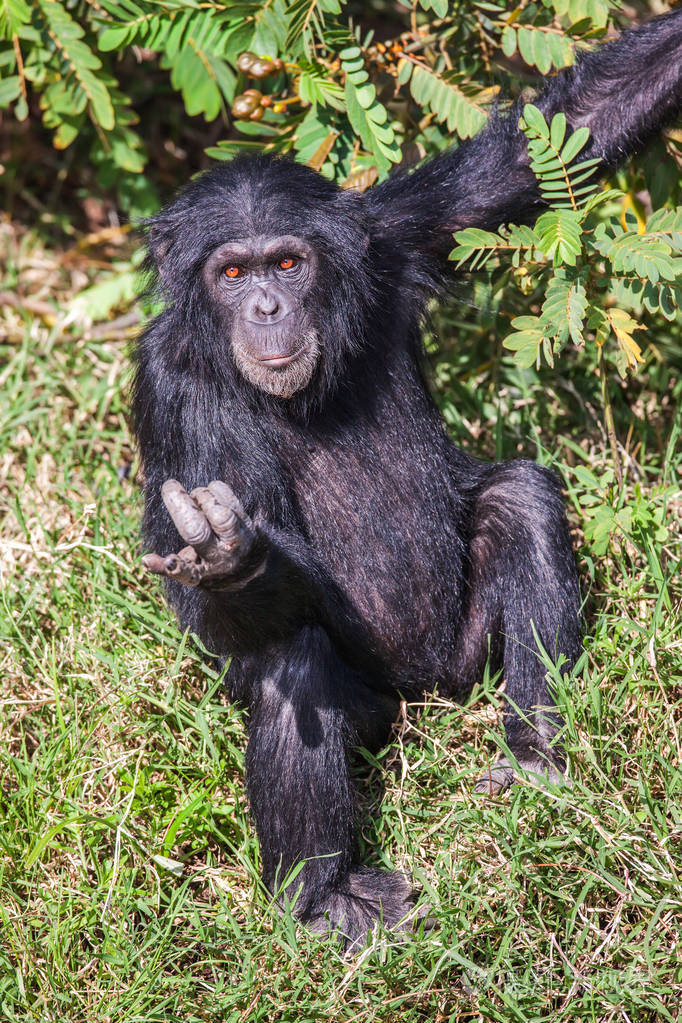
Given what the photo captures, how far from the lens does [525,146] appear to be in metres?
4.42

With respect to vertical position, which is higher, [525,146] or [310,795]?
[525,146]

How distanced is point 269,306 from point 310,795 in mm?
1684

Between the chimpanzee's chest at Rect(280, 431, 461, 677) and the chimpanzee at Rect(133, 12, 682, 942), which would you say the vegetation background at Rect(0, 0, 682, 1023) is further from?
the chimpanzee's chest at Rect(280, 431, 461, 677)

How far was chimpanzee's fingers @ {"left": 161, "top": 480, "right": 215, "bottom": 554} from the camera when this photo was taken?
3256 millimetres

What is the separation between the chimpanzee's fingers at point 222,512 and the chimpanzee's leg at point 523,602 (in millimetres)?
1368

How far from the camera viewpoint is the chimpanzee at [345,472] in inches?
152

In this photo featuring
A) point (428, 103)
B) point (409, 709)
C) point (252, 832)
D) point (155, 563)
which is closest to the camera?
point (155, 563)

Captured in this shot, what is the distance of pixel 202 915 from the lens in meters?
3.90

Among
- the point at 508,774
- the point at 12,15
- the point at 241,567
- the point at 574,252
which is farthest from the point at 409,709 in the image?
the point at 12,15

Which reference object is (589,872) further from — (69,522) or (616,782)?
(69,522)

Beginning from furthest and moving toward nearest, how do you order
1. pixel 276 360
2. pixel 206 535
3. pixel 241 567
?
1. pixel 276 360
2. pixel 241 567
3. pixel 206 535

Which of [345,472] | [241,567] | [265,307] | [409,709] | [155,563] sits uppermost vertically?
[265,307]

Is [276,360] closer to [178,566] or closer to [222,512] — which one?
[222,512]

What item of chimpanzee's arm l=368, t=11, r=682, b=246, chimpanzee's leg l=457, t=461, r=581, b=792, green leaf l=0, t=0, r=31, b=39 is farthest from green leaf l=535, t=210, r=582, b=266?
green leaf l=0, t=0, r=31, b=39
